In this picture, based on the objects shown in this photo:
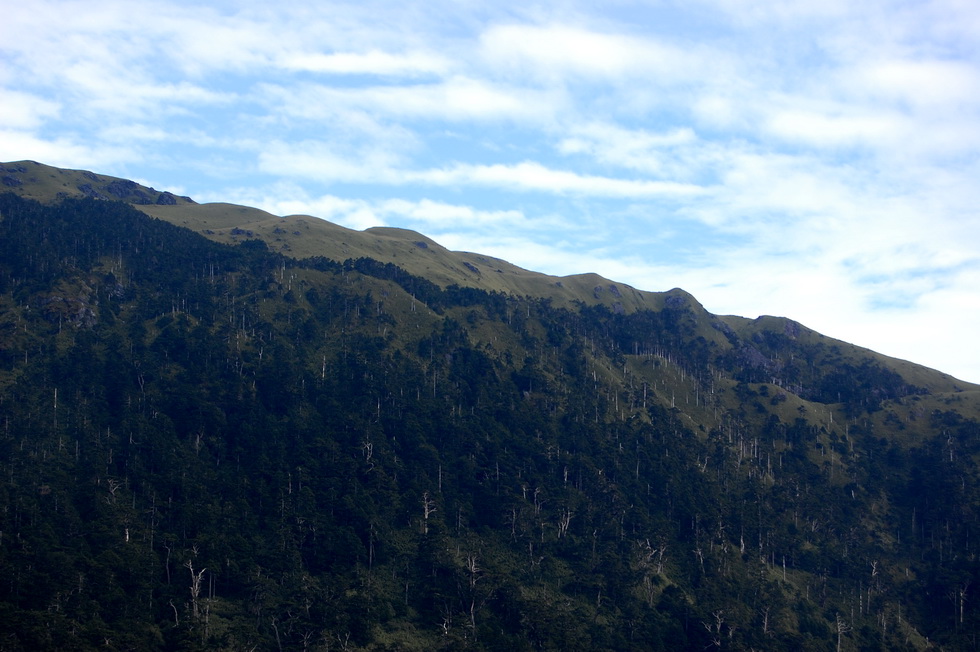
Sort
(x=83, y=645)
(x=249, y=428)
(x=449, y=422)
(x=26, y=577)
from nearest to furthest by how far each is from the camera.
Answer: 1. (x=83, y=645)
2. (x=26, y=577)
3. (x=249, y=428)
4. (x=449, y=422)

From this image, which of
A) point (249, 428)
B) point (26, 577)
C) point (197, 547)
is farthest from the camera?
point (249, 428)

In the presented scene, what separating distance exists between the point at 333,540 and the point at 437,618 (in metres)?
26.6

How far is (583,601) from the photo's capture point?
156 meters

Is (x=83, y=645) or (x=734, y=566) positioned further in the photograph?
(x=734, y=566)

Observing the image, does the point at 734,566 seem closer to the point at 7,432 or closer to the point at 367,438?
the point at 367,438

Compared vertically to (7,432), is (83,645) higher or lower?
lower

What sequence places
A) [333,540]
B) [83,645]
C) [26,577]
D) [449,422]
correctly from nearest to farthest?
[83,645]
[26,577]
[333,540]
[449,422]

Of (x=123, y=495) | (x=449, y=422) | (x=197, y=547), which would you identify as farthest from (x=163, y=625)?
(x=449, y=422)

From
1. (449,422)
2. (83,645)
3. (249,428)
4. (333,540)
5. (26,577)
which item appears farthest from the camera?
(449,422)

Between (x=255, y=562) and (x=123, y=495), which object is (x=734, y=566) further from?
(x=123, y=495)

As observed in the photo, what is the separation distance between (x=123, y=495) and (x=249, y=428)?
3412cm

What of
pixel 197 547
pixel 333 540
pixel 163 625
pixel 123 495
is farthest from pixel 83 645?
pixel 333 540

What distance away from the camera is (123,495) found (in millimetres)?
143250

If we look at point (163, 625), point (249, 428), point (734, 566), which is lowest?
point (163, 625)
